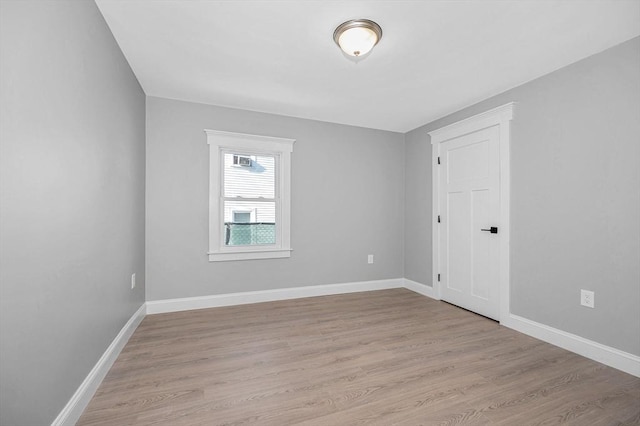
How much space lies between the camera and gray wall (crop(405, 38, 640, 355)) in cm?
220

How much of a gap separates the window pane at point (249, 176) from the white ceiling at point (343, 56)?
715mm

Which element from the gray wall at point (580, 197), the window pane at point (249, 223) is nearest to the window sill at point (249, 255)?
the window pane at point (249, 223)

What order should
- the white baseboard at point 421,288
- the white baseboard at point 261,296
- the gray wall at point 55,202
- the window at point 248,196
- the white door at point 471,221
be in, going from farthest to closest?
1. the white baseboard at point 421,288
2. the window at point 248,196
3. the white baseboard at point 261,296
4. the white door at point 471,221
5. the gray wall at point 55,202

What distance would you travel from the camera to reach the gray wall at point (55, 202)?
1.10 m

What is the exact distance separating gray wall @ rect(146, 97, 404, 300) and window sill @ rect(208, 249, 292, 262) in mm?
71

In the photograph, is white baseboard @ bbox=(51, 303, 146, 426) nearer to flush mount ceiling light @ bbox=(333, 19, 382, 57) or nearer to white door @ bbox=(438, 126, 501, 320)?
flush mount ceiling light @ bbox=(333, 19, 382, 57)

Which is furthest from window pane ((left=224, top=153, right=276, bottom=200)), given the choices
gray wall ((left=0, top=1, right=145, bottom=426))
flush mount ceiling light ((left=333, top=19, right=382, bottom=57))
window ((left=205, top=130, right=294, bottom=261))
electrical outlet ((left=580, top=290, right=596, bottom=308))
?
electrical outlet ((left=580, top=290, right=596, bottom=308))

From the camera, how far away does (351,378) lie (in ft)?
6.73

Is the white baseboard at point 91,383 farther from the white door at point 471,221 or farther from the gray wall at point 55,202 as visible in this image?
the white door at point 471,221

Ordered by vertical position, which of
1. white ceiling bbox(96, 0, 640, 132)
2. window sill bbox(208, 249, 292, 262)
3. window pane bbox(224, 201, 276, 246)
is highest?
white ceiling bbox(96, 0, 640, 132)

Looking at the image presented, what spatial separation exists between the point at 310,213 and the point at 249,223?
85cm

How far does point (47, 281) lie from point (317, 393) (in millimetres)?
1586

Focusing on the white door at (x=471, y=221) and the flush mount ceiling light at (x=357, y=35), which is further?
the white door at (x=471, y=221)

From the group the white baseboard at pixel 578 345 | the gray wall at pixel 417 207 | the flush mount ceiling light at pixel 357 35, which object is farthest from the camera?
the gray wall at pixel 417 207
